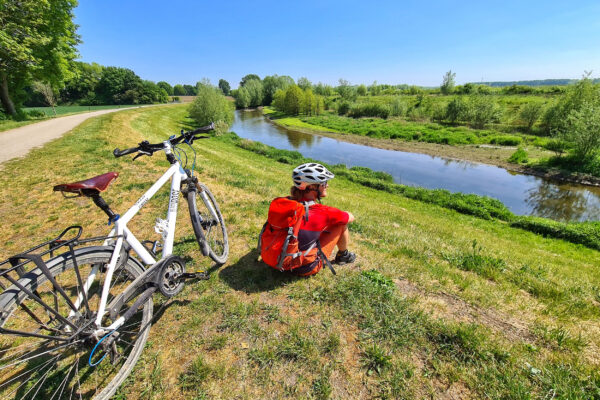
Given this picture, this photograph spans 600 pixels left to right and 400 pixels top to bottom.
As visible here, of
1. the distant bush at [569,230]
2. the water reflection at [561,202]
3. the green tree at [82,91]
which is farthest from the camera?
the green tree at [82,91]

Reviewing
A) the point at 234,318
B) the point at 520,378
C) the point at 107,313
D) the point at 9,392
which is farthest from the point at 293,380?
the point at 9,392

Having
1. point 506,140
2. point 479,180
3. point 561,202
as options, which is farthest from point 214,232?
point 506,140

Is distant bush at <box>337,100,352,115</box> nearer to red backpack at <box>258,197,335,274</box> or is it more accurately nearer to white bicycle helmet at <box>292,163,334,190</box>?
white bicycle helmet at <box>292,163,334,190</box>

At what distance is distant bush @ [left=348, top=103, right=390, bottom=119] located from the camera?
6850 centimetres

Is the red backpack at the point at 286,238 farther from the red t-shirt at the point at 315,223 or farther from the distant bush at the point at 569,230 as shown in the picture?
the distant bush at the point at 569,230

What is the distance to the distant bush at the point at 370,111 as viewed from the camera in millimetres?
68500

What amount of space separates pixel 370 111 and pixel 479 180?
54017mm

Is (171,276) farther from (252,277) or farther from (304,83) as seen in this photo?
(304,83)

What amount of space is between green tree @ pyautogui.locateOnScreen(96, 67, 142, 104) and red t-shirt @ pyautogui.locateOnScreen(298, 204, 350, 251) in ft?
339

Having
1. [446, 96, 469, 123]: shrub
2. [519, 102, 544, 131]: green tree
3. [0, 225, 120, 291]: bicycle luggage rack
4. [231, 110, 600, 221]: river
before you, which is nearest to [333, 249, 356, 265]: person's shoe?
[0, 225, 120, 291]: bicycle luggage rack

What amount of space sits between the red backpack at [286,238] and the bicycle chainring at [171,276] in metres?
1.26

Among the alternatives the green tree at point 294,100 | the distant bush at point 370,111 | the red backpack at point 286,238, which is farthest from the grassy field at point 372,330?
the green tree at point 294,100

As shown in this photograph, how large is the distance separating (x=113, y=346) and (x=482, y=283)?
231 inches

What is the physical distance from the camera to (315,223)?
3.65m
